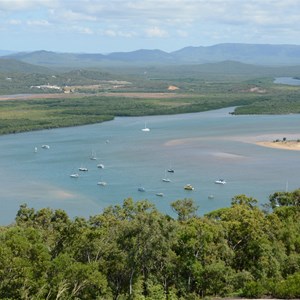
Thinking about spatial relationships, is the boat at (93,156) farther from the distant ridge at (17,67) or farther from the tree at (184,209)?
the distant ridge at (17,67)

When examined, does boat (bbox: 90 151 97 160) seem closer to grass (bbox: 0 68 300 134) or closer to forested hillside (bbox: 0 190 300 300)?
grass (bbox: 0 68 300 134)

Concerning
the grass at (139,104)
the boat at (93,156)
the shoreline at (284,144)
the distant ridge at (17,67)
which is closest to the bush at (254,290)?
the boat at (93,156)

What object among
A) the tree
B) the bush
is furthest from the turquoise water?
the bush

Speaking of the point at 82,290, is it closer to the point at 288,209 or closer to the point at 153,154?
the point at 288,209

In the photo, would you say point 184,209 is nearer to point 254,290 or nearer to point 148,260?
point 148,260

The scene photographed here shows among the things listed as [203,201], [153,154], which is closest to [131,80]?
[153,154]

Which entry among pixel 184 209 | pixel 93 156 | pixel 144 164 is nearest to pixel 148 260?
pixel 184 209

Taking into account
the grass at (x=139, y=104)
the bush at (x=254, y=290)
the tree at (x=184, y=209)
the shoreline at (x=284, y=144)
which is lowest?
the grass at (x=139, y=104)
